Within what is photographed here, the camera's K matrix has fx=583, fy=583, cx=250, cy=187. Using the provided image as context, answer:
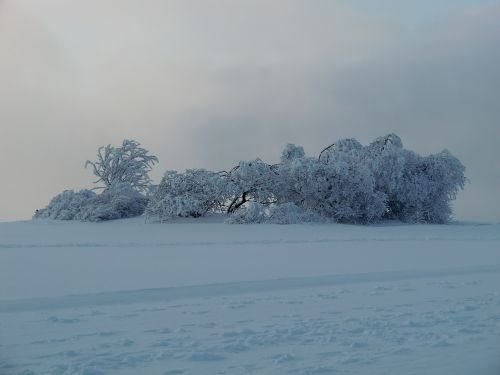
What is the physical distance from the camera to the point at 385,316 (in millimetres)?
7605

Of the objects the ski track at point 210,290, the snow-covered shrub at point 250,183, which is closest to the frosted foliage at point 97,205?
the snow-covered shrub at point 250,183

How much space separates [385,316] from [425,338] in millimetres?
1240

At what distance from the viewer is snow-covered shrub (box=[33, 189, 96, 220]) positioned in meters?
28.2

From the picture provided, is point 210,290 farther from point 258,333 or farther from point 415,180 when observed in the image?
point 415,180

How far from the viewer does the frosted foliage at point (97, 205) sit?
27.5 m

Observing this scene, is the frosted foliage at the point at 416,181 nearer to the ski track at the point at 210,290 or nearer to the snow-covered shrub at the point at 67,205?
the snow-covered shrub at the point at 67,205

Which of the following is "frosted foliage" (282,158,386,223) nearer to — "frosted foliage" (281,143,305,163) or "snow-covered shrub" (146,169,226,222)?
"snow-covered shrub" (146,169,226,222)

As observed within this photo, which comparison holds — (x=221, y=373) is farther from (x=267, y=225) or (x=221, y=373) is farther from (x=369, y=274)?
(x=267, y=225)

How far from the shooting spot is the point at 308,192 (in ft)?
88.1

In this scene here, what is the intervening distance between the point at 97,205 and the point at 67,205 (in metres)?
1.93

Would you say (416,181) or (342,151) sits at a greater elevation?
(342,151)

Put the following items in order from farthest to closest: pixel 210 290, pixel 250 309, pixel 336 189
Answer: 1. pixel 336 189
2. pixel 210 290
3. pixel 250 309

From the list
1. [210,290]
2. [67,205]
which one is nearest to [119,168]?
[67,205]

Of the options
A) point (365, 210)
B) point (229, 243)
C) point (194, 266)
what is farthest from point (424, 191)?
point (194, 266)
